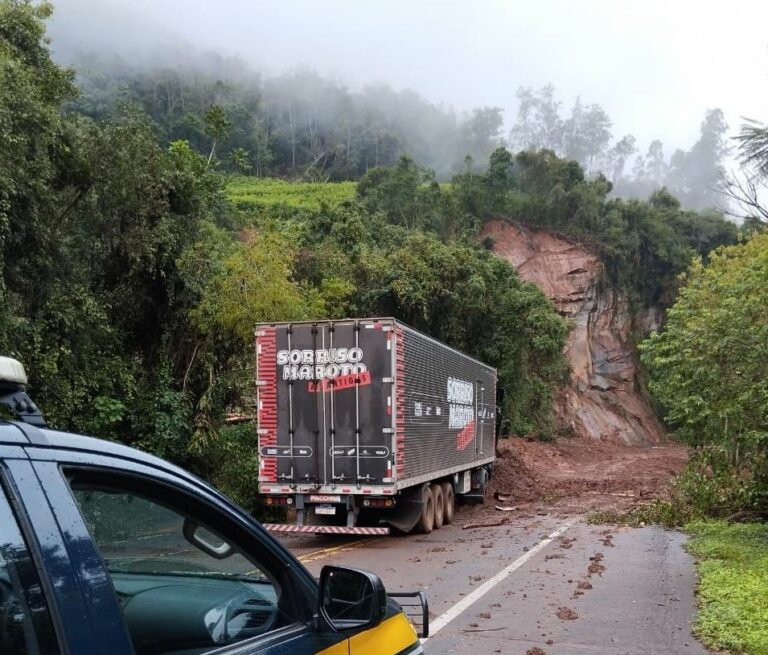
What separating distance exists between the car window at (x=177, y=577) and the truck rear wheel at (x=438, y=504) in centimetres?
1250

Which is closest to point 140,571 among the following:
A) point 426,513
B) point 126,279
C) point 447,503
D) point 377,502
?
point 377,502

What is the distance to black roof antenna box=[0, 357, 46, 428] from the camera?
6.21ft

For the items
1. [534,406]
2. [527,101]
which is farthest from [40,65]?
[527,101]

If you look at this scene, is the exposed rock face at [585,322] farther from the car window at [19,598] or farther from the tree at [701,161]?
the tree at [701,161]

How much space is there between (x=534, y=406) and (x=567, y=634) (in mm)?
34359

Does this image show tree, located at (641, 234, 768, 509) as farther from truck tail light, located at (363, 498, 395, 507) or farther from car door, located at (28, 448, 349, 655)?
car door, located at (28, 448, 349, 655)

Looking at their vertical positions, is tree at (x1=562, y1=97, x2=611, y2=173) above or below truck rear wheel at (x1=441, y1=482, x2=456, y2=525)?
above

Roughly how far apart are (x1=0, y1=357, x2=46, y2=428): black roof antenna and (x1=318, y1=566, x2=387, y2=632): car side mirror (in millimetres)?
1031

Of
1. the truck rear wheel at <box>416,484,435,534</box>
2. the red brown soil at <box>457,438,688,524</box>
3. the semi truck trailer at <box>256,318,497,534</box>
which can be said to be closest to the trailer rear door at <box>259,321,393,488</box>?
the semi truck trailer at <box>256,318,497,534</box>

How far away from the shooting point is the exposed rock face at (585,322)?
165 feet

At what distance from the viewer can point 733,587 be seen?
8469mm

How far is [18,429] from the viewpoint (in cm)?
179

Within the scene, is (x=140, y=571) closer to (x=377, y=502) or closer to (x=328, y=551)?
(x=328, y=551)

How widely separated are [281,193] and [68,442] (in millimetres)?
71067
